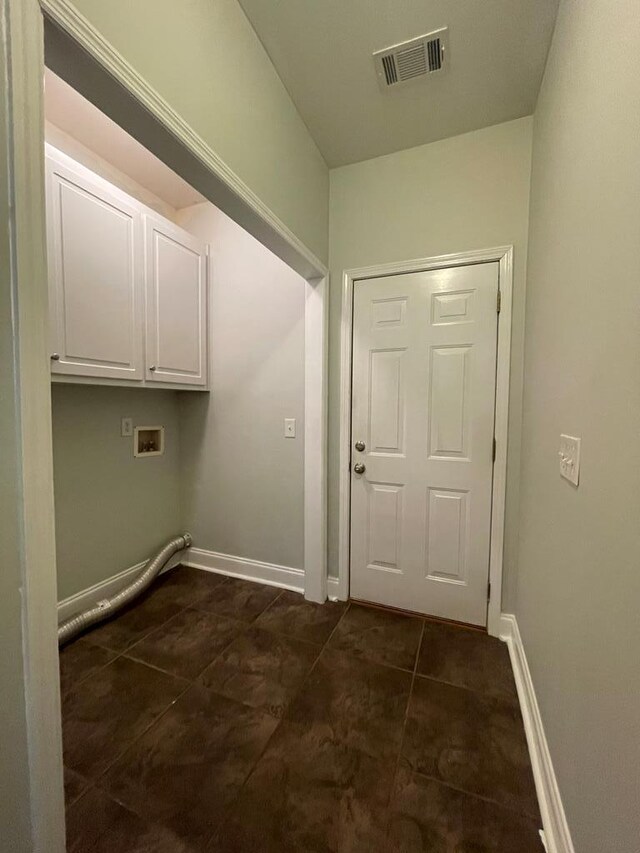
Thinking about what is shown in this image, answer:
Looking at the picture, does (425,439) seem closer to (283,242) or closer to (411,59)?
(283,242)

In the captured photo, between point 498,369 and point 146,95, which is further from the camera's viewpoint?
point 498,369

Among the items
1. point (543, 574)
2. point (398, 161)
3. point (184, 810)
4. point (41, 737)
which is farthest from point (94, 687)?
point (398, 161)

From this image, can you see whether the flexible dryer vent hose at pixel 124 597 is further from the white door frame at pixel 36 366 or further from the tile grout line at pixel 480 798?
the tile grout line at pixel 480 798

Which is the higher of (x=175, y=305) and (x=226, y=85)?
(x=226, y=85)

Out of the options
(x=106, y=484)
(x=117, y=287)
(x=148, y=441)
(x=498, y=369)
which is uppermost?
(x=117, y=287)

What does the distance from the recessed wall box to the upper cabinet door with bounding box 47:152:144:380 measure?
56cm

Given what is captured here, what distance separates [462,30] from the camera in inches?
49.4

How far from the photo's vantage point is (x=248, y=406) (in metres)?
2.28

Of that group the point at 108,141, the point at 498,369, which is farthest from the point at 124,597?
the point at 108,141

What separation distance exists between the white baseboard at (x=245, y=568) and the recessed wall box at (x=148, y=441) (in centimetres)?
85

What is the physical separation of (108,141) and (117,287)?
3.09 ft

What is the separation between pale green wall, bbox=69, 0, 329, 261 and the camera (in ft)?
2.77

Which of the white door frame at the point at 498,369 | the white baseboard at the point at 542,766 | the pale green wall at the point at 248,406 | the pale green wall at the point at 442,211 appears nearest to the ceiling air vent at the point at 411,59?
the pale green wall at the point at 442,211

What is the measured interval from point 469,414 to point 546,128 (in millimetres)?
1282
